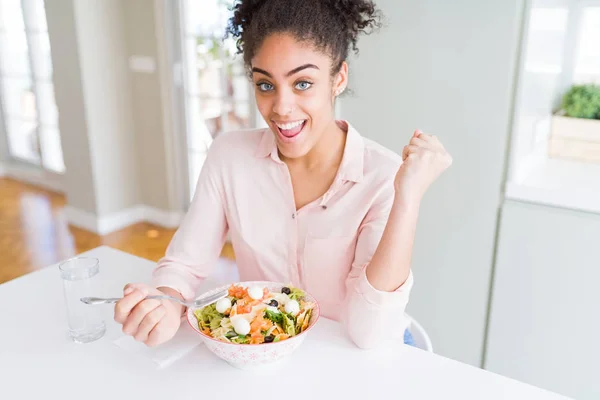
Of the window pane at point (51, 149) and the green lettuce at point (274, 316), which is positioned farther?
the window pane at point (51, 149)

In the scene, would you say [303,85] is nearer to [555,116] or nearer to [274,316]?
A: [274,316]

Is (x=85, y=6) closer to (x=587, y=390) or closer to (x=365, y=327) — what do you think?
(x=365, y=327)

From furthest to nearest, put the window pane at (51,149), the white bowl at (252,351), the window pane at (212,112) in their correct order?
the window pane at (51,149), the window pane at (212,112), the white bowl at (252,351)

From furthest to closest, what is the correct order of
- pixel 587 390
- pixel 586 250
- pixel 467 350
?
1. pixel 467 350
2. pixel 587 390
3. pixel 586 250

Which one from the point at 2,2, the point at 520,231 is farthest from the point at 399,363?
the point at 2,2

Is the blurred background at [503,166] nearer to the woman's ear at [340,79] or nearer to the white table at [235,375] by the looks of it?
the woman's ear at [340,79]

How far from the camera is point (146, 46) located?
10.8ft

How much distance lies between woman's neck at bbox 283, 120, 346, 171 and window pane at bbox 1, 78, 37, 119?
11.8 ft

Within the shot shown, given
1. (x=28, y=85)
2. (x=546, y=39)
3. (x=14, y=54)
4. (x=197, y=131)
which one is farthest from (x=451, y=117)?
(x=14, y=54)

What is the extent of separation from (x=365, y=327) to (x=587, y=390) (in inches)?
47.1

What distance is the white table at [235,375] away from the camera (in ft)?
2.80

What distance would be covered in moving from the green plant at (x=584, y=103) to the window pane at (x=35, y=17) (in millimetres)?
3475

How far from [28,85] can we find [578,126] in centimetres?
386

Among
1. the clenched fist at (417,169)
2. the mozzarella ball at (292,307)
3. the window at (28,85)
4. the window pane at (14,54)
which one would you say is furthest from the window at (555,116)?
the window pane at (14,54)
